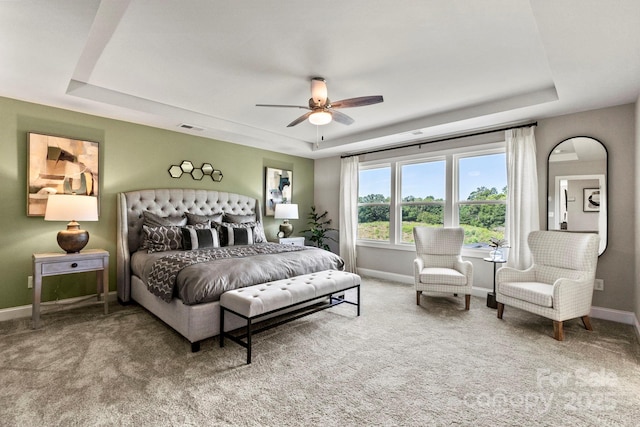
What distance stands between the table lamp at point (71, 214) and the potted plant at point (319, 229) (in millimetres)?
3872

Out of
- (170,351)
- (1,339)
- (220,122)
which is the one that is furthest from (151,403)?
(220,122)

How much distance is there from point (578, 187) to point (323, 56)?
11.4 feet

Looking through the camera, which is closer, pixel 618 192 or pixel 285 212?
pixel 618 192

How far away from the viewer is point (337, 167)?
6.55m

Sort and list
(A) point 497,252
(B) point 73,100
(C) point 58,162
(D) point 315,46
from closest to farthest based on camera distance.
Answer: (D) point 315,46 < (B) point 73,100 < (C) point 58,162 < (A) point 497,252

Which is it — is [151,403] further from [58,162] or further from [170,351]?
[58,162]

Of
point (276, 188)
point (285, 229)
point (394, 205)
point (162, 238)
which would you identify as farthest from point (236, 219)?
point (394, 205)

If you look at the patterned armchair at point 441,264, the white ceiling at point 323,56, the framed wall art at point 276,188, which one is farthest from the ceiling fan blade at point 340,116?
the framed wall art at point 276,188

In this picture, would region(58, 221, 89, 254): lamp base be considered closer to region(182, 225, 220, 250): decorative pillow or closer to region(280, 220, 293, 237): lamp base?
region(182, 225, 220, 250): decorative pillow

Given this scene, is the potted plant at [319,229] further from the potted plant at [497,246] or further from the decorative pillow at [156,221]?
the potted plant at [497,246]

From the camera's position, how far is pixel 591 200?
3.68m

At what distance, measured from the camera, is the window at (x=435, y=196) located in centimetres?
461

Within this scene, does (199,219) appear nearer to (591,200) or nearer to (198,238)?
(198,238)

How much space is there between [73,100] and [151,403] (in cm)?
338
